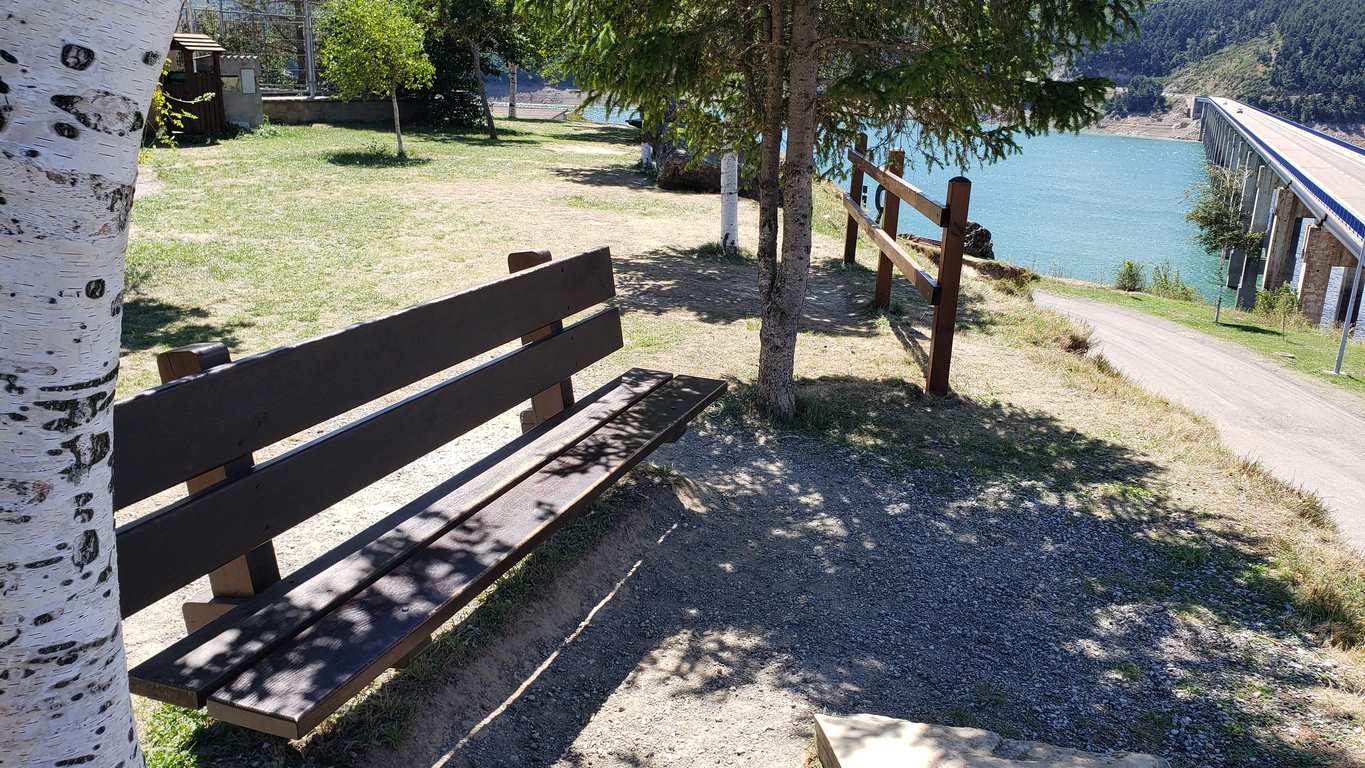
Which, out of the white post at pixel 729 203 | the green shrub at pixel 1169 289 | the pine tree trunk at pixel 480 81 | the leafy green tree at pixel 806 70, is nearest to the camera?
the leafy green tree at pixel 806 70

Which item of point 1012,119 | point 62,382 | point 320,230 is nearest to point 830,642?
point 62,382

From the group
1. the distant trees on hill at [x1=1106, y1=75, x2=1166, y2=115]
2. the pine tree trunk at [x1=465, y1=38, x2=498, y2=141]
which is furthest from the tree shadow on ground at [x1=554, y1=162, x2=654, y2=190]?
the distant trees on hill at [x1=1106, y1=75, x2=1166, y2=115]

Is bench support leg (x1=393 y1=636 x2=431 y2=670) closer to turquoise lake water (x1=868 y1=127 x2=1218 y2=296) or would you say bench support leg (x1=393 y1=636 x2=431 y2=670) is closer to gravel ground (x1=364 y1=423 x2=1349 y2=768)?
gravel ground (x1=364 y1=423 x2=1349 y2=768)

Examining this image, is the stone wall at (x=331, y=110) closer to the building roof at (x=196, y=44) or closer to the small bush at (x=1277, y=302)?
the building roof at (x=196, y=44)

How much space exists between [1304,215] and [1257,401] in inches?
1237

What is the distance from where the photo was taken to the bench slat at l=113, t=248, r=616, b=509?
2574mm

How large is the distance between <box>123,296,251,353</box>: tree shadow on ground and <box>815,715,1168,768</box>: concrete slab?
18.7 ft

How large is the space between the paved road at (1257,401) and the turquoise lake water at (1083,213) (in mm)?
4907

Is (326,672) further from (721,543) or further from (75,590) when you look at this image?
(721,543)

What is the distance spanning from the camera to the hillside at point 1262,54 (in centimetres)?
10494

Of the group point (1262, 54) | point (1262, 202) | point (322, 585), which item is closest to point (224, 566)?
point (322, 585)

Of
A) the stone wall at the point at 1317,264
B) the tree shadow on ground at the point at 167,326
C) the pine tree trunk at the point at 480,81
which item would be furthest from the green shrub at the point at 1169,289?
the tree shadow on ground at the point at 167,326

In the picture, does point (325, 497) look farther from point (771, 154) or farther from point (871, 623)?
point (771, 154)

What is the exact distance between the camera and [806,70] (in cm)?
614
